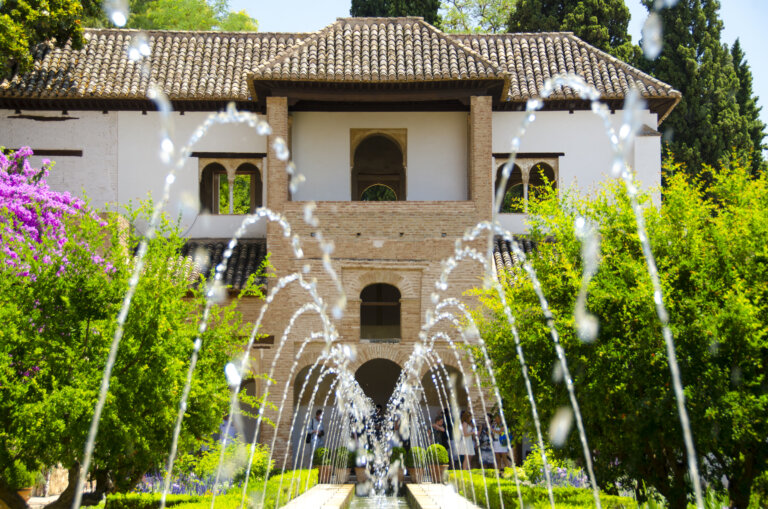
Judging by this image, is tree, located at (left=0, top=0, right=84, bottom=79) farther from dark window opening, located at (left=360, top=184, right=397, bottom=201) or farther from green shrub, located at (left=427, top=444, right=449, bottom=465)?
dark window opening, located at (left=360, top=184, right=397, bottom=201)

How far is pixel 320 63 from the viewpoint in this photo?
21406 millimetres

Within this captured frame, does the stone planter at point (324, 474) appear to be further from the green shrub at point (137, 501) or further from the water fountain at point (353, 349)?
the green shrub at point (137, 501)

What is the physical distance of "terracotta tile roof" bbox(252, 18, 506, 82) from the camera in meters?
20.9

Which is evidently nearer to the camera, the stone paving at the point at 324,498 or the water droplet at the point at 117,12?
the stone paving at the point at 324,498

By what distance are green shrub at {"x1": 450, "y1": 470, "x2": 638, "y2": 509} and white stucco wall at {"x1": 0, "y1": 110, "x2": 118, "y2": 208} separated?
41.4 feet

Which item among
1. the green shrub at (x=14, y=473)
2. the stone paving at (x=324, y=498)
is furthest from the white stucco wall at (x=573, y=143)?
the green shrub at (x=14, y=473)

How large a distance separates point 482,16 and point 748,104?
12165 millimetres

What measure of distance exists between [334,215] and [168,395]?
10.5m

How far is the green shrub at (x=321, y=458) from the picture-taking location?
724 inches

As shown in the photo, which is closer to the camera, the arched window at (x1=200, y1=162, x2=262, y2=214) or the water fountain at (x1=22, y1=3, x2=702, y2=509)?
the water fountain at (x1=22, y1=3, x2=702, y2=509)

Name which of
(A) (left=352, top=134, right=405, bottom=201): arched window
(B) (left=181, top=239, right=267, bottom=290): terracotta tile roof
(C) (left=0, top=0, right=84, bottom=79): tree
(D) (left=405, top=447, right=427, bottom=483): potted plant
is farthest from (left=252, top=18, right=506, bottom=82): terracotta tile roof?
(D) (left=405, top=447, right=427, bottom=483): potted plant

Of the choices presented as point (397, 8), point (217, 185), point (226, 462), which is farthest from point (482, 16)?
point (226, 462)

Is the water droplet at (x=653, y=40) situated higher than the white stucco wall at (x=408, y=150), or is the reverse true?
the water droplet at (x=653, y=40)

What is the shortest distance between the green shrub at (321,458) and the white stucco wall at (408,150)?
21.9 ft
